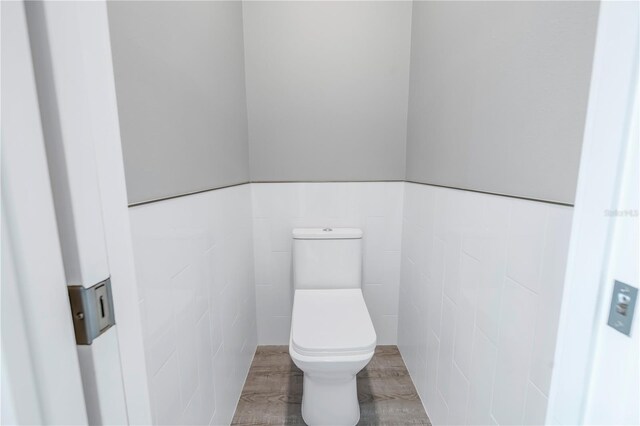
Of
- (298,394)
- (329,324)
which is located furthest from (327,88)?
(298,394)

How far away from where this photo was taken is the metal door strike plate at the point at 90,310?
34cm

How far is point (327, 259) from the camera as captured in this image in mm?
1512

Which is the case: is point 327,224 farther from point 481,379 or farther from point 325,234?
point 481,379

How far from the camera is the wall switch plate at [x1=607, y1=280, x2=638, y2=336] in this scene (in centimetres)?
39

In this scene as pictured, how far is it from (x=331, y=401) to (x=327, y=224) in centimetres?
84

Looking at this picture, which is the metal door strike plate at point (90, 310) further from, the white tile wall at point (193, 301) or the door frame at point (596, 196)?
the door frame at point (596, 196)

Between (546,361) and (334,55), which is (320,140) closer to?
(334,55)

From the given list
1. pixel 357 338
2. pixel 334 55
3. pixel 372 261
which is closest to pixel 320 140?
pixel 334 55

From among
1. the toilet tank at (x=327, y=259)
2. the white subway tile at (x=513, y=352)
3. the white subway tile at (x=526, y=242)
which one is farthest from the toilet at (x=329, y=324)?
the white subway tile at (x=526, y=242)

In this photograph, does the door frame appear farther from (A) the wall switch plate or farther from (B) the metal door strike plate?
(B) the metal door strike plate

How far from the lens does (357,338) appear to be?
3.56 feet

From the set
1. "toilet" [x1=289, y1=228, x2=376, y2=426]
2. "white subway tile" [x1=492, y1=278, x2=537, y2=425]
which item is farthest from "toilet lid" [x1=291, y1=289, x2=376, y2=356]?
"white subway tile" [x1=492, y1=278, x2=537, y2=425]

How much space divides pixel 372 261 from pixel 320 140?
759 mm

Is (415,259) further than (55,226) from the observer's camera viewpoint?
Yes
